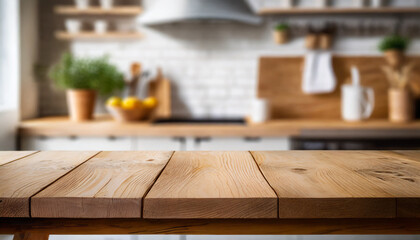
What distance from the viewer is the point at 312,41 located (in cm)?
359

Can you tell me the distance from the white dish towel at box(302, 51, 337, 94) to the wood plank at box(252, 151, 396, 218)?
7.97ft

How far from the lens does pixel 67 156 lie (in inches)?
51.8

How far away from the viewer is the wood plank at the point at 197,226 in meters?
0.88

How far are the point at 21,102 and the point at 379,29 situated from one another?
2.94 m

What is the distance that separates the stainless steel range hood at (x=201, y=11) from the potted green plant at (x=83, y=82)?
0.52m

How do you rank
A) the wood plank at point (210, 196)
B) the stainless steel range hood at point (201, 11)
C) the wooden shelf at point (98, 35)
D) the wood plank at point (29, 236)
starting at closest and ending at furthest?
the wood plank at point (210, 196)
the wood plank at point (29, 236)
the stainless steel range hood at point (201, 11)
the wooden shelf at point (98, 35)

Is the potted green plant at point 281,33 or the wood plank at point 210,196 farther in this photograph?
the potted green plant at point 281,33

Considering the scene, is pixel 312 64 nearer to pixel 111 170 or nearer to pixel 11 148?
pixel 11 148

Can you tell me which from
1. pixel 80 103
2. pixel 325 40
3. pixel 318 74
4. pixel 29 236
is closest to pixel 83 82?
pixel 80 103

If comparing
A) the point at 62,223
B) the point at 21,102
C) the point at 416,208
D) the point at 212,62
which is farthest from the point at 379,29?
the point at 62,223

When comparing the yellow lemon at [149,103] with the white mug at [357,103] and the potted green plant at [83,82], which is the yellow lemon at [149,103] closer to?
the potted green plant at [83,82]

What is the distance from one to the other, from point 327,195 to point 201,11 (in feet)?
7.86

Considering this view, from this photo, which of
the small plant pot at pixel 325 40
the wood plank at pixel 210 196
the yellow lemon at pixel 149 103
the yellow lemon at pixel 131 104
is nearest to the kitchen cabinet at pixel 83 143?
the yellow lemon at pixel 131 104

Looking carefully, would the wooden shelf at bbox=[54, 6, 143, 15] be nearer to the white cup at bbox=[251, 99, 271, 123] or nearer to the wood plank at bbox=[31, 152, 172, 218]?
the white cup at bbox=[251, 99, 271, 123]
